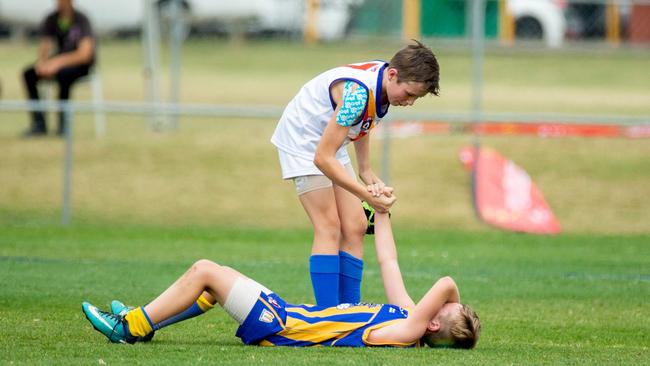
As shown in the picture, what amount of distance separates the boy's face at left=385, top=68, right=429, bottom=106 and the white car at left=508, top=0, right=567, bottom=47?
1326 centimetres

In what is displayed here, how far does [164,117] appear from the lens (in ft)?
54.0

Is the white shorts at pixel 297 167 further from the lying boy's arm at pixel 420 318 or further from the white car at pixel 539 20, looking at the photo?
the white car at pixel 539 20

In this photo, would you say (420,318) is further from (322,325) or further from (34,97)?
(34,97)

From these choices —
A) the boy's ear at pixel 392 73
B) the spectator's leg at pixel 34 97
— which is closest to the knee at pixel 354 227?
the boy's ear at pixel 392 73

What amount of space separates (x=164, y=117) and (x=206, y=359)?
10872mm

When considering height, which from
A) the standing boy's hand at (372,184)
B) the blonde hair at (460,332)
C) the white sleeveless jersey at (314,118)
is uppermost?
the white sleeveless jersey at (314,118)

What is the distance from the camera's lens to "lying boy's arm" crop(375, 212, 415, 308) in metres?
6.50

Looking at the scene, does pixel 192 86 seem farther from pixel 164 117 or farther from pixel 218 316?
pixel 218 316

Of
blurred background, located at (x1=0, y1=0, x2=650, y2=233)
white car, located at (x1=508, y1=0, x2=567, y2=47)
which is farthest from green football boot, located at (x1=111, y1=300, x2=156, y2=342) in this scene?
white car, located at (x1=508, y1=0, x2=567, y2=47)

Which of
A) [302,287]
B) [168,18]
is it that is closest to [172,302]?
[302,287]

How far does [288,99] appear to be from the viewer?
18.4m

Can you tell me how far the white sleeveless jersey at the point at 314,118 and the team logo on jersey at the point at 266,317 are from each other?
1.06 metres

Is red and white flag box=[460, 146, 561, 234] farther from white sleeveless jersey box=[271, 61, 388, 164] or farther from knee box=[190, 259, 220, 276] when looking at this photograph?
knee box=[190, 259, 220, 276]

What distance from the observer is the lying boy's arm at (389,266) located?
6.50 m
